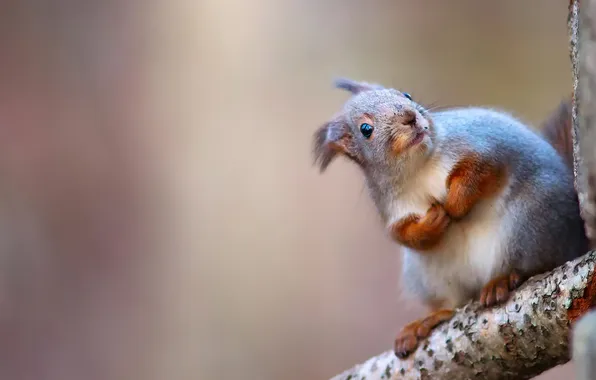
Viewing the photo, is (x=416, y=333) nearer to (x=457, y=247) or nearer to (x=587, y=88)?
(x=457, y=247)

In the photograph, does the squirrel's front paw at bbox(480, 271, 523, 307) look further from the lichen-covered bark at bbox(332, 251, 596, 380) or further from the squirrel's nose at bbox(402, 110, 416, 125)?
the squirrel's nose at bbox(402, 110, 416, 125)

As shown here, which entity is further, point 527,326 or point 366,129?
point 366,129

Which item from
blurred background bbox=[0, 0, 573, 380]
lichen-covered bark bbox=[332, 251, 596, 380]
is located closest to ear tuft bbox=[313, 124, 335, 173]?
lichen-covered bark bbox=[332, 251, 596, 380]

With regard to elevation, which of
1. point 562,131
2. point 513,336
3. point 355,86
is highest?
point 355,86

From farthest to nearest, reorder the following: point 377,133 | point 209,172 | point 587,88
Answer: point 209,172 → point 377,133 → point 587,88

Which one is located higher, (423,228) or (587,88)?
(587,88)

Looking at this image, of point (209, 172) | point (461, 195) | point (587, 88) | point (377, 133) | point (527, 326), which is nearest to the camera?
point (587, 88)

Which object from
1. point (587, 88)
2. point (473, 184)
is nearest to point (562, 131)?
point (473, 184)
